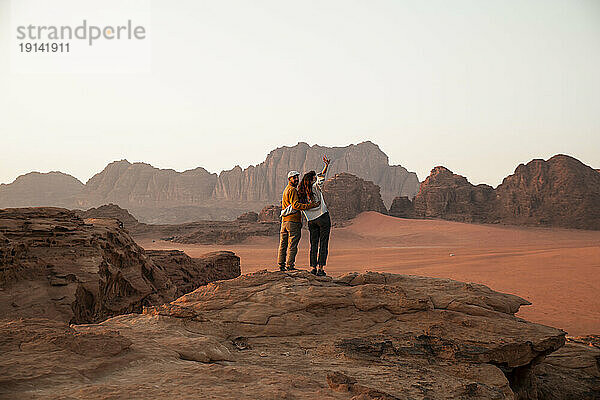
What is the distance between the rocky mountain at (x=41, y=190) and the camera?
11093 centimetres

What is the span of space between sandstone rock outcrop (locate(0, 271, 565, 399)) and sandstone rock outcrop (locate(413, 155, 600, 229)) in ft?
152

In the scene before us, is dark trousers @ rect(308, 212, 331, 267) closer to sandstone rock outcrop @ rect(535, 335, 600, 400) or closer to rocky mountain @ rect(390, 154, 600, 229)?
sandstone rock outcrop @ rect(535, 335, 600, 400)

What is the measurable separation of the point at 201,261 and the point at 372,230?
35.2m

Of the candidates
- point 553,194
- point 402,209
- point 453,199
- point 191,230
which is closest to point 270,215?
point 191,230

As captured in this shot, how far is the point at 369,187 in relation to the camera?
2076 inches

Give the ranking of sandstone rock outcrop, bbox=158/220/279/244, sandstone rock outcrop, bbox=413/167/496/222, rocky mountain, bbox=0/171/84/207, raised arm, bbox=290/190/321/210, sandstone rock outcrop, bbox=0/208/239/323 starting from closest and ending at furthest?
sandstone rock outcrop, bbox=0/208/239/323 → raised arm, bbox=290/190/321/210 → sandstone rock outcrop, bbox=158/220/279/244 → sandstone rock outcrop, bbox=413/167/496/222 → rocky mountain, bbox=0/171/84/207

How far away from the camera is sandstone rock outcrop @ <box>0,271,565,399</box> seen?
8.32 ft

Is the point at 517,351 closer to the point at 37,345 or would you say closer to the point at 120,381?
the point at 120,381

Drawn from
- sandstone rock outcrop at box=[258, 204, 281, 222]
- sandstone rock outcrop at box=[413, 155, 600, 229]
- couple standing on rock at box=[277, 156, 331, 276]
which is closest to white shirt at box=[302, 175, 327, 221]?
couple standing on rock at box=[277, 156, 331, 276]

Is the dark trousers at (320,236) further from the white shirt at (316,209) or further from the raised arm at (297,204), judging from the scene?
the raised arm at (297,204)

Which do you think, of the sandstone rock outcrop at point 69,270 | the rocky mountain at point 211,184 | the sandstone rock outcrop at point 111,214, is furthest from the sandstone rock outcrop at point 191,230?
the rocky mountain at point 211,184

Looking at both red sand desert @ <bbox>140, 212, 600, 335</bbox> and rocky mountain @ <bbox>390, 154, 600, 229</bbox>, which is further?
rocky mountain @ <bbox>390, 154, 600, 229</bbox>

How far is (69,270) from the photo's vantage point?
21.3ft

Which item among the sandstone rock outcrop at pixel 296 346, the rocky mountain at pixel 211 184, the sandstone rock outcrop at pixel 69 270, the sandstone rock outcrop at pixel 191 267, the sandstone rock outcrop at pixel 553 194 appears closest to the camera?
the sandstone rock outcrop at pixel 296 346
